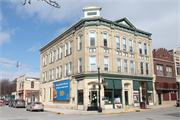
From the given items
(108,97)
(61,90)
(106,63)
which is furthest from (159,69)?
(61,90)

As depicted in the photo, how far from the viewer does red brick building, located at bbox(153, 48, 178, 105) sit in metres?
30.8

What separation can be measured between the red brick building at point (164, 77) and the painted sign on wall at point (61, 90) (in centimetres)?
1542

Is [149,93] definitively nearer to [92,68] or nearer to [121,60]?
[121,60]

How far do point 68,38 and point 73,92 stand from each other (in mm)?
9250

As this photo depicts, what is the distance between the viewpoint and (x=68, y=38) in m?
29.1

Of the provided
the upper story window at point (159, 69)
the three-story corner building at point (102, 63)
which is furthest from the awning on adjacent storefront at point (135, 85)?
the upper story window at point (159, 69)

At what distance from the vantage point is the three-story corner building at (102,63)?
23.8m

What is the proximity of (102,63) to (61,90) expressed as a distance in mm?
9549

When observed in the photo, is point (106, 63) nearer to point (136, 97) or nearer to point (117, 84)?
point (117, 84)

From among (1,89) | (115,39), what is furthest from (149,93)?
(1,89)

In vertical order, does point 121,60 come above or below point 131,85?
above

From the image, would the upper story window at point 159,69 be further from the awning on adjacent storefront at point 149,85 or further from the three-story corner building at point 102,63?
the awning on adjacent storefront at point 149,85

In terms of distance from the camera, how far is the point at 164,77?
105 feet

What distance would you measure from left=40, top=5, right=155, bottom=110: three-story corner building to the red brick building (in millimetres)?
1737
